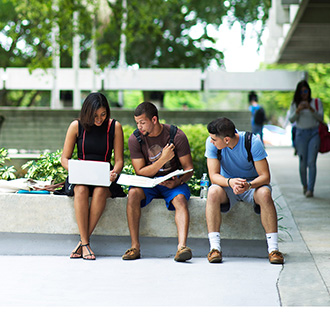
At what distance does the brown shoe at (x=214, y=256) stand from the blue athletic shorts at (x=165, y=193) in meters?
0.59

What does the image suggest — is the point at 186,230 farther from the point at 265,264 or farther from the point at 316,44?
the point at 316,44

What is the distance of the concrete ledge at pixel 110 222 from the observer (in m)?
6.64

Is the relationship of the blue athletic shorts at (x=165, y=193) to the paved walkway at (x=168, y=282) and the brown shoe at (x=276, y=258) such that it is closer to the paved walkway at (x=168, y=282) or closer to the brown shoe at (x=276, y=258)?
the paved walkway at (x=168, y=282)

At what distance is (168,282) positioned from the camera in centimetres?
564

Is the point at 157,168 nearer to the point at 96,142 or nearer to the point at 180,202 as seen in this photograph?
the point at 180,202

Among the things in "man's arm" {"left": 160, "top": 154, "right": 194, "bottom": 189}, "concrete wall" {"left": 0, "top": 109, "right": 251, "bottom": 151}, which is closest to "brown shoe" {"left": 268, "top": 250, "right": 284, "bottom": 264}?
"man's arm" {"left": 160, "top": 154, "right": 194, "bottom": 189}

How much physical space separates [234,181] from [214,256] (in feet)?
2.29

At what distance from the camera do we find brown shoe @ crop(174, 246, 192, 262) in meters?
6.37

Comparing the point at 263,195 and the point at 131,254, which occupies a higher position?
the point at 263,195

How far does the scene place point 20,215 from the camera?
687 centimetres

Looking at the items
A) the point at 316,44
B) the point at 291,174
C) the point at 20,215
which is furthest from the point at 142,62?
the point at 20,215

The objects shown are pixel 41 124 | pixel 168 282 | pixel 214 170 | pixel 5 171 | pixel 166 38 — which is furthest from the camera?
pixel 166 38

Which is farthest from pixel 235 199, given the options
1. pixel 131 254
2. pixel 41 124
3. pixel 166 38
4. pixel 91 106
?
pixel 166 38

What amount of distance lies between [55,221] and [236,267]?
1.83 m
